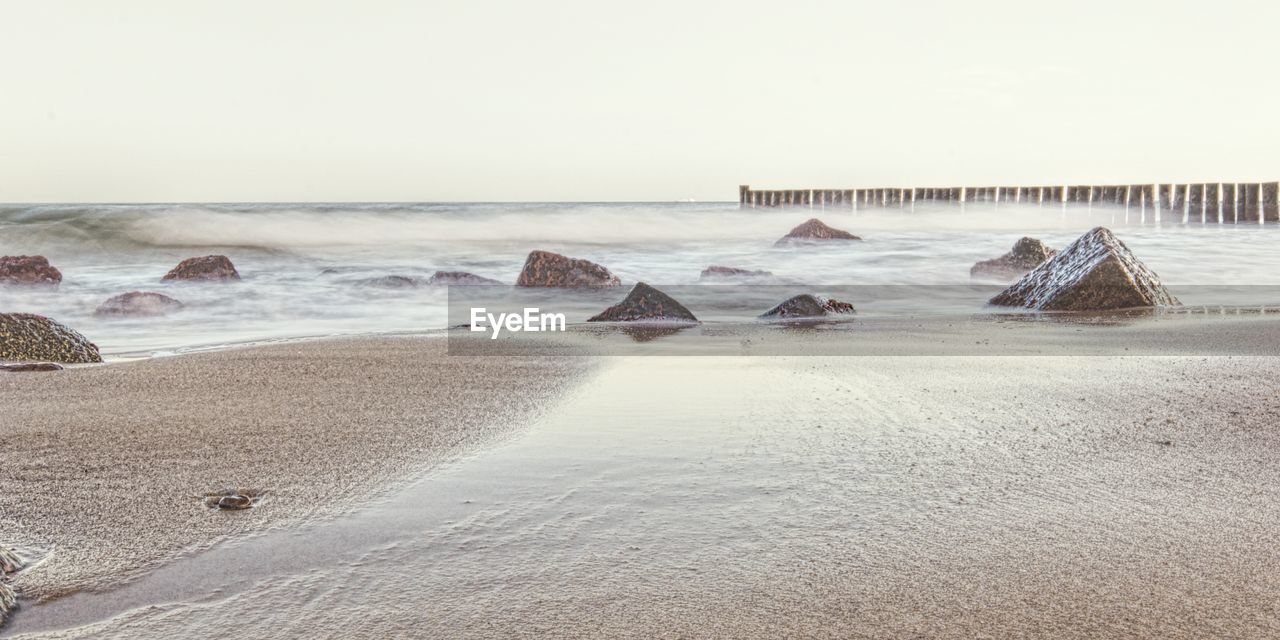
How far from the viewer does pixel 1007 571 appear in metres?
1.83

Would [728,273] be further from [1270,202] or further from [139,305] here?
[1270,202]

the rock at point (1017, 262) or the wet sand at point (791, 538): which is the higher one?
the rock at point (1017, 262)

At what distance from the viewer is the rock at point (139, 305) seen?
8.12m

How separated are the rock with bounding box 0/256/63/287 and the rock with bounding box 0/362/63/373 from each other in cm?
786

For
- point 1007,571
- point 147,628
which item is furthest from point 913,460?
point 147,628

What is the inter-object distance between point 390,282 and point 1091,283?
717 centimetres

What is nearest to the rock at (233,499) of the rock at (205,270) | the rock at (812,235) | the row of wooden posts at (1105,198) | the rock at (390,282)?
the rock at (390,282)

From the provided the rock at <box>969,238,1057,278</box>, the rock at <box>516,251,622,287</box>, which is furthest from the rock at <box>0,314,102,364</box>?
the rock at <box>969,238,1057,278</box>

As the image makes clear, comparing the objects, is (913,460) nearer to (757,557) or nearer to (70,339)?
(757,557)

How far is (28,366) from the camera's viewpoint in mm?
4414

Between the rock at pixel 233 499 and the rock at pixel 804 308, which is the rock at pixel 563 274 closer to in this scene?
the rock at pixel 804 308

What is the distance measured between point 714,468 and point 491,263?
13.7m

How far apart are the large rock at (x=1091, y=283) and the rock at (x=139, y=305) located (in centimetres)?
694

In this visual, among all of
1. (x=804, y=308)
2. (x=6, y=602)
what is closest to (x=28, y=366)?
(x=6, y=602)
